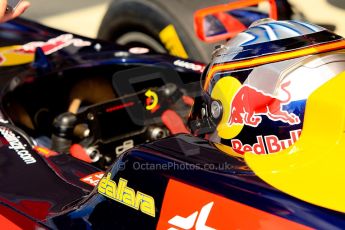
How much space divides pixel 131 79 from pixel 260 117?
54.6 inches

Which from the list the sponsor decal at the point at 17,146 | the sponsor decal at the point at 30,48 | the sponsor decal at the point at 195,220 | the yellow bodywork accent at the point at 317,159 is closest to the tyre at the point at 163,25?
the sponsor decal at the point at 30,48

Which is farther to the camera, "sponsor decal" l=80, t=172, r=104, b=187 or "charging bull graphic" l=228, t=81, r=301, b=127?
"sponsor decal" l=80, t=172, r=104, b=187

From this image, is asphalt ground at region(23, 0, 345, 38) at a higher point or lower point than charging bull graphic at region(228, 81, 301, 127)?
lower

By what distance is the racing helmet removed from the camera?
5.70ft

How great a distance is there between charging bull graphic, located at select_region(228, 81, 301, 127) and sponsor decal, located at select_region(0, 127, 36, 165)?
83 centimetres

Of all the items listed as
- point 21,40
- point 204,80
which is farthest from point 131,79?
point 204,80

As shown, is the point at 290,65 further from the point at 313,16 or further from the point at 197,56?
the point at 313,16

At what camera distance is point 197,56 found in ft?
10.6

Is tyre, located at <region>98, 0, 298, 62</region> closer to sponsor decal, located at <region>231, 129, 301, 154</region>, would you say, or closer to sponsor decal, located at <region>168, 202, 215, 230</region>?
sponsor decal, located at <region>231, 129, 301, 154</region>

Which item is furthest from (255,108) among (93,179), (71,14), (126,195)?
(71,14)

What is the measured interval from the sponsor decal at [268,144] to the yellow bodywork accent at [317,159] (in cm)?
4

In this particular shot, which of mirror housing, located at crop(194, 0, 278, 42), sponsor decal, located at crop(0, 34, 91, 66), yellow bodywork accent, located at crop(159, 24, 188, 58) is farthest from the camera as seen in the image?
yellow bodywork accent, located at crop(159, 24, 188, 58)

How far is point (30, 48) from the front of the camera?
3264 millimetres

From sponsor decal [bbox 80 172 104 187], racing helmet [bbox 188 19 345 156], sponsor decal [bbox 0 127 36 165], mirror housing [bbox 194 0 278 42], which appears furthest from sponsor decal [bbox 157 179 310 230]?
mirror housing [bbox 194 0 278 42]
